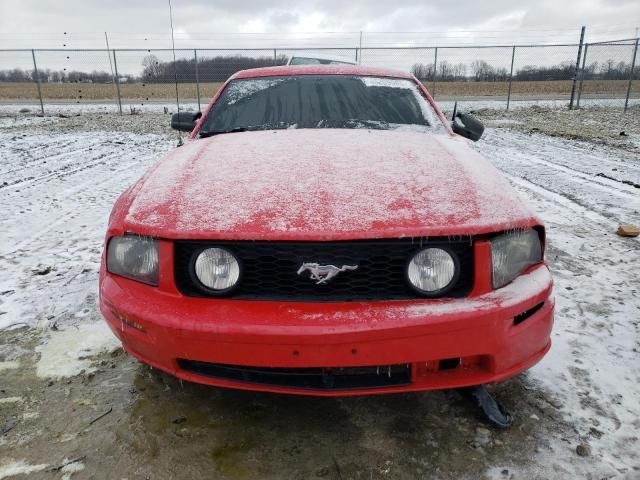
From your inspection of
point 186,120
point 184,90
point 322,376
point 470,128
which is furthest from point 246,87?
point 184,90

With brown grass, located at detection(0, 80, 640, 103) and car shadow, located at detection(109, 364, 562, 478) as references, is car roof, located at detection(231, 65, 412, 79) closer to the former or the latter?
car shadow, located at detection(109, 364, 562, 478)

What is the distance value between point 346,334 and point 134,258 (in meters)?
0.88

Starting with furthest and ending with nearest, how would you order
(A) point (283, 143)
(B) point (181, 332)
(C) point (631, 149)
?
(C) point (631, 149), (A) point (283, 143), (B) point (181, 332)

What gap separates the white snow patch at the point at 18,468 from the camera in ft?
5.47

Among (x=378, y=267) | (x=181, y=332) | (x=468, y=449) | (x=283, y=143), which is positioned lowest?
(x=468, y=449)

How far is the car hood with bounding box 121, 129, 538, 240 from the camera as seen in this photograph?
5.40 ft

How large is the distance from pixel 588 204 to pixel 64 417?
4.88 m

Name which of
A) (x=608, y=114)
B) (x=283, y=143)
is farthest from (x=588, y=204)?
(x=608, y=114)

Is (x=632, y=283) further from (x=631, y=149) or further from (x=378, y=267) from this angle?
(x=631, y=149)

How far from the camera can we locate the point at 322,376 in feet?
5.50

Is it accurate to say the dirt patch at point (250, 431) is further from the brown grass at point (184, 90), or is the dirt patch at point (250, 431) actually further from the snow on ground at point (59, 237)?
the brown grass at point (184, 90)

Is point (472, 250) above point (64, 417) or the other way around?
above

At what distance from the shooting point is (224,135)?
2879 millimetres

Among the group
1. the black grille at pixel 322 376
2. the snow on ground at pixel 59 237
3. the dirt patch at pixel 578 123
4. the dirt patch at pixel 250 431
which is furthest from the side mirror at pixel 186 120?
the dirt patch at pixel 578 123
